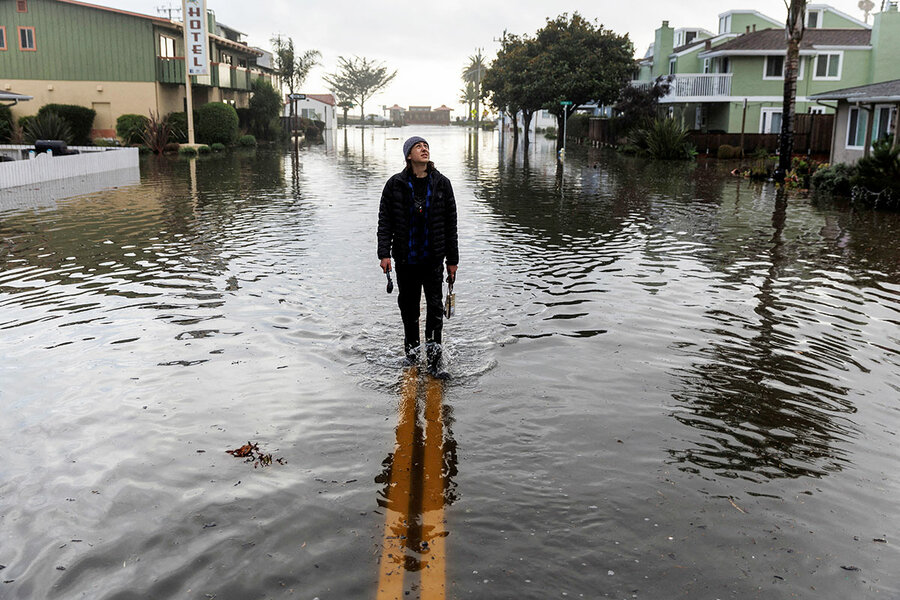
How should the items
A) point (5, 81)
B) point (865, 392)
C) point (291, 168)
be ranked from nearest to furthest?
point (865, 392) < point (291, 168) < point (5, 81)

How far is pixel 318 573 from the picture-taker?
13.2ft

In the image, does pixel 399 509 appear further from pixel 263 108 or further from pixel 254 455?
pixel 263 108

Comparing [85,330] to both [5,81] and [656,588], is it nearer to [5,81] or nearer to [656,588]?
[656,588]

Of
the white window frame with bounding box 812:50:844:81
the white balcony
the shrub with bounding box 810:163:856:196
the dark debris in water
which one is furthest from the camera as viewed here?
the white balcony

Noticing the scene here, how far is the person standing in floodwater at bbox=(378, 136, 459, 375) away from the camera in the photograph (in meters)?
6.93

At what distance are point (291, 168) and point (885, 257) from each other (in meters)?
24.5

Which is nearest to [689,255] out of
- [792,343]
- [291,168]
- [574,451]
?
[792,343]

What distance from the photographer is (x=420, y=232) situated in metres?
7.04

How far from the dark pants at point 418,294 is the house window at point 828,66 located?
4345 centimetres

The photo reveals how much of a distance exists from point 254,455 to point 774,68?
4577 cm

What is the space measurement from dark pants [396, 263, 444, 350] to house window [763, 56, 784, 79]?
1691 inches

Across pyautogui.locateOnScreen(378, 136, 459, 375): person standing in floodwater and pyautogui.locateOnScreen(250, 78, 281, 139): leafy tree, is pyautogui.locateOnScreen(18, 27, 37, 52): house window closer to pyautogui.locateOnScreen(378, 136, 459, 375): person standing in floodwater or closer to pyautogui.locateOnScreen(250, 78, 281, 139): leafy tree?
pyautogui.locateOnScreen(250, 78, 281, 139): leafy tree

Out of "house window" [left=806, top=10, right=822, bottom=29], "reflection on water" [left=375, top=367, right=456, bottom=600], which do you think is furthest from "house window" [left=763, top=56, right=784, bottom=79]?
"reflection on water" [left=375, top=367, right=456, bottom=600]

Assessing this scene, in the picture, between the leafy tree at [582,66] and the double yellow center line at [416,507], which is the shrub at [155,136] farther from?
the double yellow center line at [416,507]
